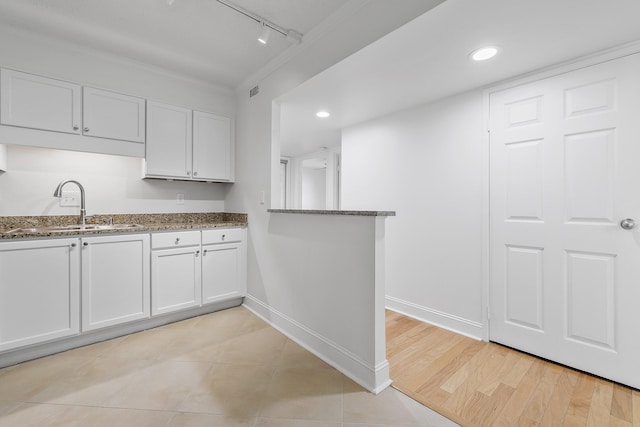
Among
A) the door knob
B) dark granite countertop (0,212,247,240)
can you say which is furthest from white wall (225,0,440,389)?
the door knob

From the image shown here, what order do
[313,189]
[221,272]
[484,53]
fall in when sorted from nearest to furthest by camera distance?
[484,53] → [221,272] → [313,189]

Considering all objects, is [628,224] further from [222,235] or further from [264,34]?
[222,235]

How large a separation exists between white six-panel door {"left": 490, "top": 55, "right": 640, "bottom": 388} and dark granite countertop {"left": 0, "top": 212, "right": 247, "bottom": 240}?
244 centimetres

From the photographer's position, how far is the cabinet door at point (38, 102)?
1.99 metres

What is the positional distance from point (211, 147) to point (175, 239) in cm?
108

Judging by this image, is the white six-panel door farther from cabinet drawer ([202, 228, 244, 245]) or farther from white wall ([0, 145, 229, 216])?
white wall ([0, 145, 229, 216])

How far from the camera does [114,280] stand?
2.19 metres

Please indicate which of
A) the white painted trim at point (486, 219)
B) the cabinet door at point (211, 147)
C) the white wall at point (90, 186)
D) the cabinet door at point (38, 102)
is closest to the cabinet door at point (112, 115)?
the cabinet door at point (38, 102)

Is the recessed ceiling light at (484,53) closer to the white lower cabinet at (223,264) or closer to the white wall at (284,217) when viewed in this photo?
the white wall at (284,217)

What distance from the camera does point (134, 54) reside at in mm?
2432

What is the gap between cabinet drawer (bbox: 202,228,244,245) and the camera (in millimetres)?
2689

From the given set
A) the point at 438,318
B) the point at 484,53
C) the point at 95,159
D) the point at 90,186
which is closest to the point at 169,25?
the point at 95,159

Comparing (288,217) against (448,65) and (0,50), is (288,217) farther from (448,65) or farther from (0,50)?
(0,50)

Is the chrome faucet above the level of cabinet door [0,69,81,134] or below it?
below
